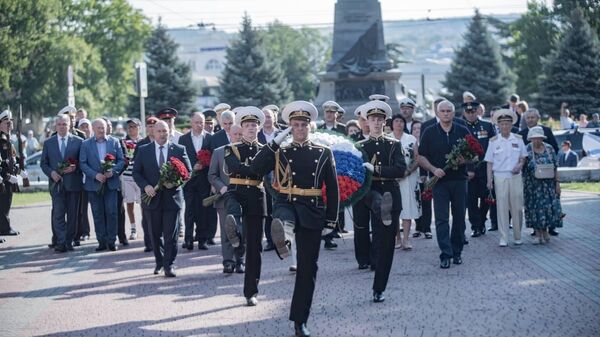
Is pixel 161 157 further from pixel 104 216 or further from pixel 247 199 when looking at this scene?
pixel 104 216

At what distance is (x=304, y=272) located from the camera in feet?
32.3

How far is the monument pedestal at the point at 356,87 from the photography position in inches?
1613

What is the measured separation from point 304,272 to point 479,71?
56.9 m

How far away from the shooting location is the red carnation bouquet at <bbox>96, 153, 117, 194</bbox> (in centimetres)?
1681

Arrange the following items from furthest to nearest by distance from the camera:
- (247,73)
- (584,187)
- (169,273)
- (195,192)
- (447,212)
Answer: (247,73)
(584,187)
(195,192)
(447,212)
(169,273)

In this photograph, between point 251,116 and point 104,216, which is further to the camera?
point 104,216

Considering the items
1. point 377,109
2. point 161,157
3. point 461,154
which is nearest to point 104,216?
point 161,157

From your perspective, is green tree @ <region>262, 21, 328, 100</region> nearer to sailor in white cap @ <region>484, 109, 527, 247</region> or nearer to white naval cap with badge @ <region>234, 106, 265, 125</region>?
sailor in white cap @ <region>484, 109, 527, 247</region>

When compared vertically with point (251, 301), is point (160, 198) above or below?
above

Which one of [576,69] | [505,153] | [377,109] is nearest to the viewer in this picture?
[377,109]

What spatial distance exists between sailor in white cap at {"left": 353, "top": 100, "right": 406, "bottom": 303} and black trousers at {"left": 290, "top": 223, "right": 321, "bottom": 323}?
160cm

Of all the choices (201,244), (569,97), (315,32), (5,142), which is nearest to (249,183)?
(201,244)

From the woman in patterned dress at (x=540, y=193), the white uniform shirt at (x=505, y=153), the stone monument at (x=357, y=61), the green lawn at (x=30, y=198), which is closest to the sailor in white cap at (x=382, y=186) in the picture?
the white uniform shirt at (x=505, y=153)

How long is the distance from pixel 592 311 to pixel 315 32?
117 metres
